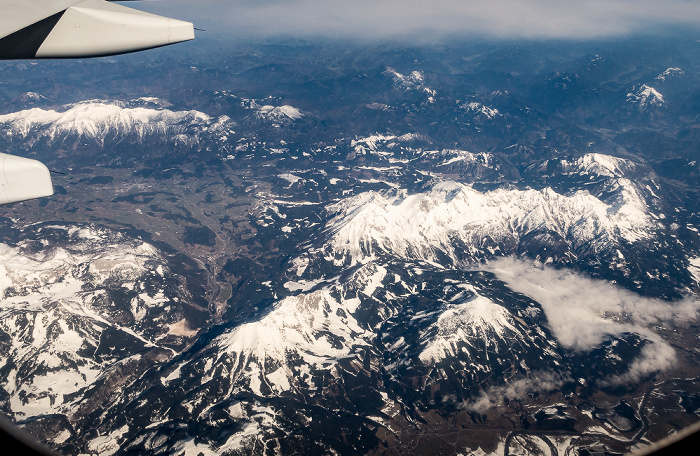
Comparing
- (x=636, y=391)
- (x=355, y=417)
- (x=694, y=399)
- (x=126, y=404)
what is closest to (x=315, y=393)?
(x=355, y=417)

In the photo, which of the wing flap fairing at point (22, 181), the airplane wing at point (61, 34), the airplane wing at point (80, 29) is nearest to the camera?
the wing flap fairing at point (22, 181)

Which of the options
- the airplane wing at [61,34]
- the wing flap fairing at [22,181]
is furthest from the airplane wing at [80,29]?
the wing flap fairing at [22,181]

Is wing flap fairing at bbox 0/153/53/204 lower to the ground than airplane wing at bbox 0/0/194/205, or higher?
lower

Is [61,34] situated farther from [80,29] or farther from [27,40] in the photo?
[27,40]

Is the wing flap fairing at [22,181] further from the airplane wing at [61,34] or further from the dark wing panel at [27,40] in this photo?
the dark wing panel at [27,40]

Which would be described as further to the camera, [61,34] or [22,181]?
[61,34]

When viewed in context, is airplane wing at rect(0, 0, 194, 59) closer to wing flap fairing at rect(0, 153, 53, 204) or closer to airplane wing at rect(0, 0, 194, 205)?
airplane wing at rect(0, 0, 194, 205)

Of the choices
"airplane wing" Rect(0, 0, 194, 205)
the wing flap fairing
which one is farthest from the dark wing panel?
the wing flap fairing

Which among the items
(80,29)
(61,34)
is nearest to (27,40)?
(61,34)
